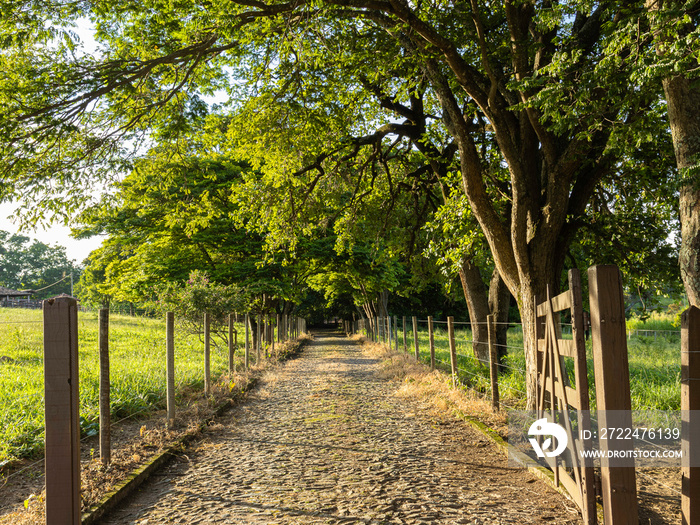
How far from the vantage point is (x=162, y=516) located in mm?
4406

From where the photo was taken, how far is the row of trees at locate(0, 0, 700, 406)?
5.65m

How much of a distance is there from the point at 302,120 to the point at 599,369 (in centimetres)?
764

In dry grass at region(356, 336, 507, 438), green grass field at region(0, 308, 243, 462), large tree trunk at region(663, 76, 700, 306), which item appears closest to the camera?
large tree trunk at region(663, 76, 700, 306)

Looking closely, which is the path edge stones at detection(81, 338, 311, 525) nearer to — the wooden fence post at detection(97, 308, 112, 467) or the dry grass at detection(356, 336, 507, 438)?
the wooden fence post at detection(97, 308, 112, 467)

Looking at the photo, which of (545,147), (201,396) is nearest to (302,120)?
(545,147)

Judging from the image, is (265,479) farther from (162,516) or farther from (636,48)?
(636,48)

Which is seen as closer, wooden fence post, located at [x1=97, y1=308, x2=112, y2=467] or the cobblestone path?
the cobblestone path

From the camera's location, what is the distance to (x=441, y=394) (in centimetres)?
977

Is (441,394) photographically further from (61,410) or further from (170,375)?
(61,410)

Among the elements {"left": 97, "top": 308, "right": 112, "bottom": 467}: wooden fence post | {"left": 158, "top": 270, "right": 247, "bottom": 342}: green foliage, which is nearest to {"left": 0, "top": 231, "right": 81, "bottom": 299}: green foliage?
{"left": 158, "top": 270, "right": 247, "bottom": 342}: green foliage

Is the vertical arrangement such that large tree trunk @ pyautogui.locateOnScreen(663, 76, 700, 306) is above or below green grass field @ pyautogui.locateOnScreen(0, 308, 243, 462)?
above

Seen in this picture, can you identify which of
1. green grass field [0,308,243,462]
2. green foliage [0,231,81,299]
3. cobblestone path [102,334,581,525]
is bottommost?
cobblestone path [102,334,581,525]

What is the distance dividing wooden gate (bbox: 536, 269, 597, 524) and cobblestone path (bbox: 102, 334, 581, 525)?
0.29 meters

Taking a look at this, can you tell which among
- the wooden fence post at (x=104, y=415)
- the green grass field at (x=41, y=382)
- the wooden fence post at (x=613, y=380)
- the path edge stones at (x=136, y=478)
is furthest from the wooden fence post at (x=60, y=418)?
the wooden fence post at (x=613, y=380)
